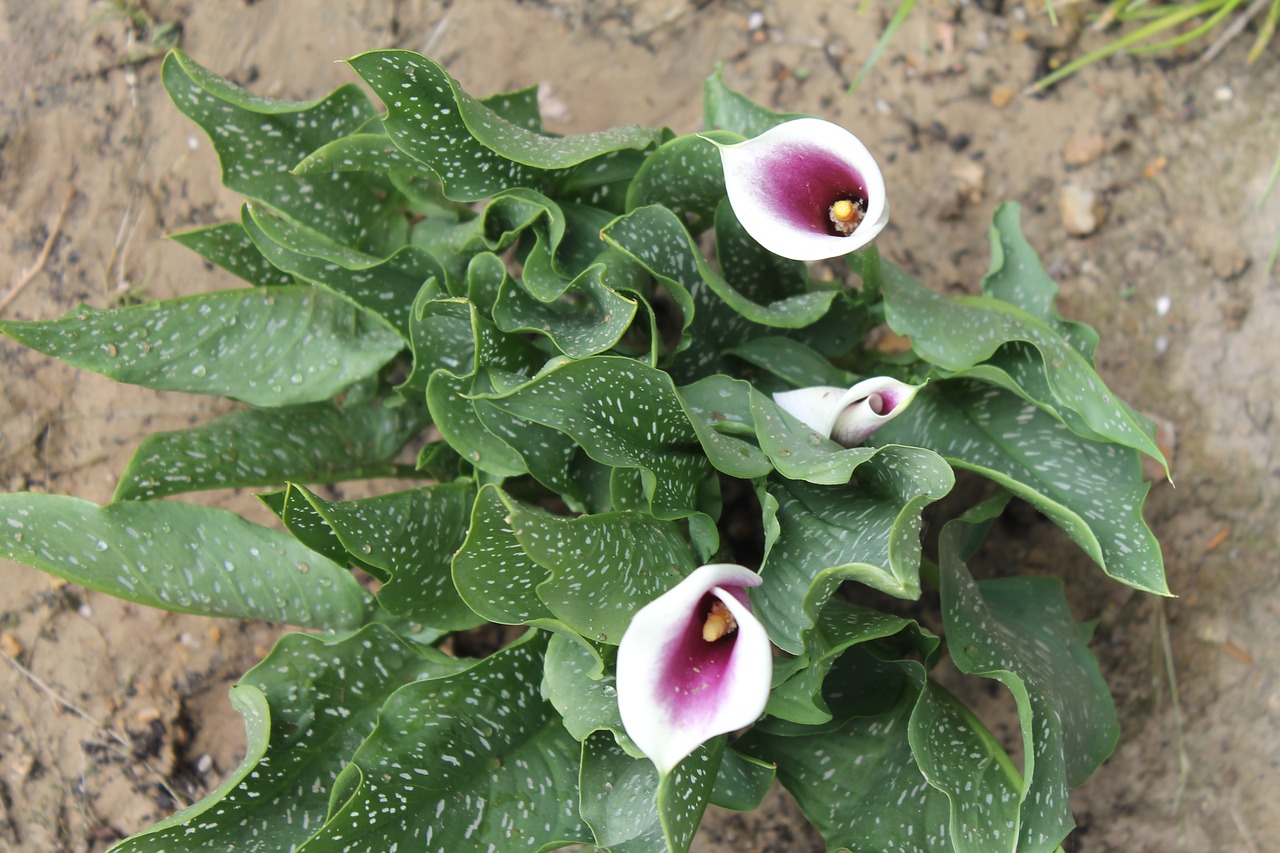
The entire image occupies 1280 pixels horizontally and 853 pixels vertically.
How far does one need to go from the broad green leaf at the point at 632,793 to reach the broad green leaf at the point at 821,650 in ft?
0.25

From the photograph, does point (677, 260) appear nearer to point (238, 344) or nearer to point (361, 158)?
point (361, 158)

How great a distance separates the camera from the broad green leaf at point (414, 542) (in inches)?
33.2

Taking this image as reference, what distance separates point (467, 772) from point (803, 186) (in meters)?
0.65

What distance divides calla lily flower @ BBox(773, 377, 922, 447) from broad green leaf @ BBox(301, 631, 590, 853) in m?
0.36

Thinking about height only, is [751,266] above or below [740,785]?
above

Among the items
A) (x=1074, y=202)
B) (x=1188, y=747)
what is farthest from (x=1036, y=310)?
(x=1188, y=747)

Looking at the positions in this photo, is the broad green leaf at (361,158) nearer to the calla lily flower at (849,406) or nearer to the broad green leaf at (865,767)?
the calla lily flower at (849,406)

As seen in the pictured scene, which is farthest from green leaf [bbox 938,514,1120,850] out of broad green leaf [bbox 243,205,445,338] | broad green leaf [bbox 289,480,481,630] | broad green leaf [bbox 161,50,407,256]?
broad green leaf [bbox 161,50,407,256]

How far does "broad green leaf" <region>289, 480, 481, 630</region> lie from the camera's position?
844 mm

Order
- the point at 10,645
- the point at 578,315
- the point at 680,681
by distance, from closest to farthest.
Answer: the point at 680,681, the point at 578,315, the point at 10,645

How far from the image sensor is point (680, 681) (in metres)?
0.67

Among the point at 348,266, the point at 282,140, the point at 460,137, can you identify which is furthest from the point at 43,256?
the point at 460,137

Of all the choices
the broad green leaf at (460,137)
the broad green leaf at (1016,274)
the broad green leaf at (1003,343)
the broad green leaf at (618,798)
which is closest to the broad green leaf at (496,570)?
the broad green leaf at (618,798)

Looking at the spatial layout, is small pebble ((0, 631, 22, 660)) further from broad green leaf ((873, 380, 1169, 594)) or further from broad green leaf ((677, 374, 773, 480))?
broad green leaf ((873, 380, 1169, 594))
